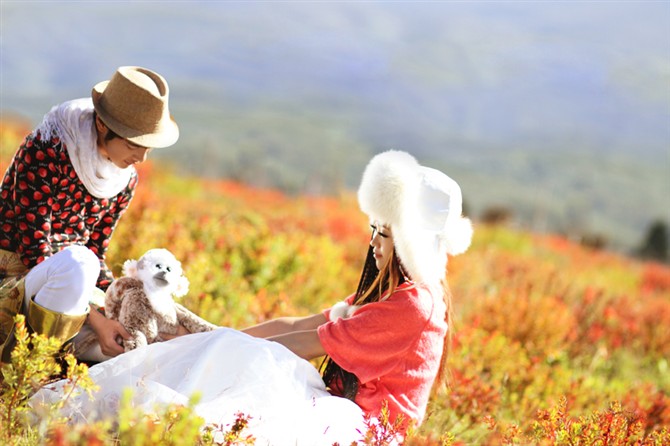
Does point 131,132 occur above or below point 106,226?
above

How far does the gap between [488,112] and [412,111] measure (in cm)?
2251

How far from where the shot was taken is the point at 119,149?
383cm

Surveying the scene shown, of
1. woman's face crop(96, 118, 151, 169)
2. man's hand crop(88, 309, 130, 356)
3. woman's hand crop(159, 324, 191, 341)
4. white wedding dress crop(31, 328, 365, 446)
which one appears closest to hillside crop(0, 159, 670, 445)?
white wedding dress crop(31, 328, 365, 446)

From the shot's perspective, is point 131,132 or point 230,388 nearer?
point 230,388

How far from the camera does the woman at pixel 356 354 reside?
10.4 feet

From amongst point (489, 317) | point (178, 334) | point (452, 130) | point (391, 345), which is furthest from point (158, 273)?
point (452, 130)

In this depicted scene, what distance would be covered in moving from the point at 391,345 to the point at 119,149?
1.55 meters

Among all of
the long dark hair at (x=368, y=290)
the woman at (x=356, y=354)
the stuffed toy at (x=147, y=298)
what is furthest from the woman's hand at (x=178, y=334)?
the long dark hair at (x=368, y=290)

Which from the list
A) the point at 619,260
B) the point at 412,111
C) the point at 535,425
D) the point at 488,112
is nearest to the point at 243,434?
the point at 535,425

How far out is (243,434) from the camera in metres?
3.07

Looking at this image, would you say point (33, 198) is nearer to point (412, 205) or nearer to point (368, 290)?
point (368, 290)

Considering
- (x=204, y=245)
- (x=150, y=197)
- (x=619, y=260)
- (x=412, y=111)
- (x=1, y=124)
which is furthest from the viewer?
(x=412, y=111)

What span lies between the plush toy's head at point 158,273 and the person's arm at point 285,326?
1.45 ft

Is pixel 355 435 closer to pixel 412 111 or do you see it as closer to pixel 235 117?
pixel 235 117
